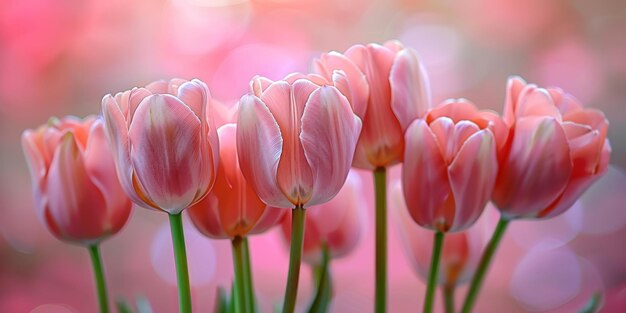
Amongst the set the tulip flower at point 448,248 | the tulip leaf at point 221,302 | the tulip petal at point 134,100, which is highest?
the tulip petal at point 134,100

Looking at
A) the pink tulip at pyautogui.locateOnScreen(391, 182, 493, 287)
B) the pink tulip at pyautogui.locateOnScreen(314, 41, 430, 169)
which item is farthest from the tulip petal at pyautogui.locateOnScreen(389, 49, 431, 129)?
the pink tulip at pyautogui.locateOnScreen(391, 182, 493, 287)

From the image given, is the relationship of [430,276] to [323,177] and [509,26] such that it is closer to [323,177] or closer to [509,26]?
[323,177]

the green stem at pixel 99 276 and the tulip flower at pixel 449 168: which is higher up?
the tulip flower at pixel 449 168

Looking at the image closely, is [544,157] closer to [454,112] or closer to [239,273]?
[454,112]

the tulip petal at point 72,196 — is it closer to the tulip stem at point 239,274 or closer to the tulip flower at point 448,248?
the tulip stem at point 239,274

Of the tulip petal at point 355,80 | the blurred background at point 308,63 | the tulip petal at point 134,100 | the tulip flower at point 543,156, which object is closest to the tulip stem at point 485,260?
the tulip flower at point 543,156

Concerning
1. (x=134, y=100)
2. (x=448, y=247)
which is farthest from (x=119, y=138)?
(x=448, y=247)

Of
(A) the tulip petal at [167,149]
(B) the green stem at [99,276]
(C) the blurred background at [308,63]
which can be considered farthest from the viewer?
(C) the blurred background at [308,63]

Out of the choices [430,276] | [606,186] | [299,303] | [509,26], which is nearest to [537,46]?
[509,26]
